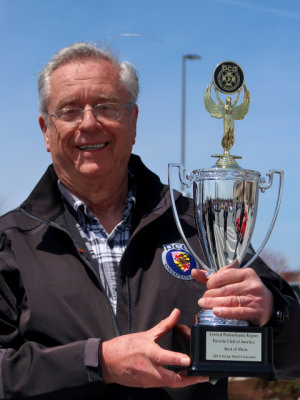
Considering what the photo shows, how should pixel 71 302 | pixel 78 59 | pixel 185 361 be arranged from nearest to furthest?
1. pixel 185 361
2. pixel 71 302
3. pixel 78 59

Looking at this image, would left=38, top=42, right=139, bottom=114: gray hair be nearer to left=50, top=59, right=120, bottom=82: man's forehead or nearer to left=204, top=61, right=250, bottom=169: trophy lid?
left=50, top=59, right=120, bottom=82: man's forehead

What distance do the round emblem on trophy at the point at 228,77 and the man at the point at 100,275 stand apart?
550mm

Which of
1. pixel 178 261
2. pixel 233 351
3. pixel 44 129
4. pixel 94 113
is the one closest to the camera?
pixel 233 351

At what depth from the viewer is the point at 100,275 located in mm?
2482

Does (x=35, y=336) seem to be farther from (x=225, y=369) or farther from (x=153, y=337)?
(x=225, y=369)

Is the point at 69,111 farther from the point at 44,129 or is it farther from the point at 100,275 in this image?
the point at 100,275

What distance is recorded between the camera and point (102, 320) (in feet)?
7.63

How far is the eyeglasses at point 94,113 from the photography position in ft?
8.76

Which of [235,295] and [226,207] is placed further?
[226,207]

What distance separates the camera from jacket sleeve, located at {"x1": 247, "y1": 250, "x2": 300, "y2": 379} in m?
2.32

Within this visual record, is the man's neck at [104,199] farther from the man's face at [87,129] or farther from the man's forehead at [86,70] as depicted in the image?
the man's forehead at [86,70]

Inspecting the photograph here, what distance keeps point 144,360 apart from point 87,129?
1.14 meters

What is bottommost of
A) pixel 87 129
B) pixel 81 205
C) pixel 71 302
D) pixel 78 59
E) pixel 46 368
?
pixel 46 368

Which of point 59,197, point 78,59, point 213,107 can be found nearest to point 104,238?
point 59,197
